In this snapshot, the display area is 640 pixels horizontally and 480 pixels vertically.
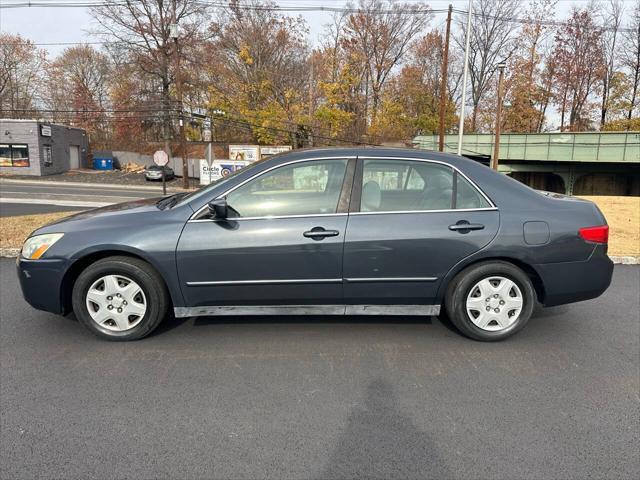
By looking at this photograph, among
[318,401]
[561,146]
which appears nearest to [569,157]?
[561,146]

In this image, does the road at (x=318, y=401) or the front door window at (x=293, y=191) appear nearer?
the road at (x=318, y=401)

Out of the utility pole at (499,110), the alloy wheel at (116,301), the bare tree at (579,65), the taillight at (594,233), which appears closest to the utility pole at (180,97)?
the utility pole at (499,110)

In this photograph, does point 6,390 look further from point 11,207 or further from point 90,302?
point 11,207

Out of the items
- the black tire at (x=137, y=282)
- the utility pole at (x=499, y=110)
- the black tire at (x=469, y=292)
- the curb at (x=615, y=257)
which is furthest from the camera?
the utility pole at (x=499, y=110)

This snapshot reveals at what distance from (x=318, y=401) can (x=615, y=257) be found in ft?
20.1

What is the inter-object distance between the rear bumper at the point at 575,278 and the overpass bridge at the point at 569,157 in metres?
30.9

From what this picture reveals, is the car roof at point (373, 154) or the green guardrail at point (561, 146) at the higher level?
the green guardrail at point (561, 146)

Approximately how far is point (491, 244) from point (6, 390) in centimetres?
365

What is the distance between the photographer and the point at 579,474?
208 cm

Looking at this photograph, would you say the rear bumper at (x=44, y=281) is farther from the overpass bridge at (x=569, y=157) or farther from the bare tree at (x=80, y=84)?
the bare tree at (x=80, y=84)

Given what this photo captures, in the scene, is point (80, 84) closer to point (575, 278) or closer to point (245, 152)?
point (245, 152)

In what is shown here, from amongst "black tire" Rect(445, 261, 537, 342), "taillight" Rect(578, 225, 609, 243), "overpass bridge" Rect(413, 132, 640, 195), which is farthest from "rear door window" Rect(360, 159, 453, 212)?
"overpass bridge" Rect(413, 132, 640, 195)

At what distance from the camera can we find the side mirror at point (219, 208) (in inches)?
126

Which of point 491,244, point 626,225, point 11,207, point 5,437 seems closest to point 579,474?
point 491,244
